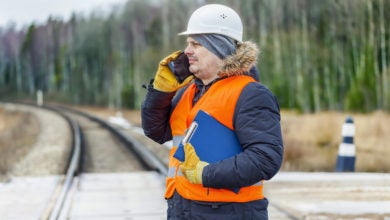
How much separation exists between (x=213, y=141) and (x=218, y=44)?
1.41 ft

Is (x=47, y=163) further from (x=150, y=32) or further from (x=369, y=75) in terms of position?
(x=150, y=32)

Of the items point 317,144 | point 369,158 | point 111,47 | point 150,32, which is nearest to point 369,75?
point 317,144

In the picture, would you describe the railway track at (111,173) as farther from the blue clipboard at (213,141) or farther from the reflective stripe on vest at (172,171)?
the blue clipboard at (213,141)

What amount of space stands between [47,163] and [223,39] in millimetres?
10130

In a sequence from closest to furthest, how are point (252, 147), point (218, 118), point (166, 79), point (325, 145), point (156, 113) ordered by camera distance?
1. point (252, 147)
2. point (218, 118)
3. point (166, 79)
4. point (156, 113)
5. point (325, 145)

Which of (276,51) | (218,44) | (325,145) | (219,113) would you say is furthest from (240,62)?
(276,51)

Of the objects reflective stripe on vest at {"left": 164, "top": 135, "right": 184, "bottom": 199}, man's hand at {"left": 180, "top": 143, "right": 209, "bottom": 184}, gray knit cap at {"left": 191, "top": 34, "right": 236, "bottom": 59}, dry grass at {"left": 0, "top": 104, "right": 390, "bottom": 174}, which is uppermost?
gray knit cap at {"left": 191, "top": 34, "right": 236, "bottom": 59}

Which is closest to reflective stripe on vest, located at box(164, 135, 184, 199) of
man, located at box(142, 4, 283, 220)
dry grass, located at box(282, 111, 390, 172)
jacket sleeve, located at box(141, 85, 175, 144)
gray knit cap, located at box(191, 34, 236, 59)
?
man, located at box(142, 4, 283, 220)

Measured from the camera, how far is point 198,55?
9.15 feet

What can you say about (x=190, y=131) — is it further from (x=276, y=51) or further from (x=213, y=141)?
(x=276, y=51)

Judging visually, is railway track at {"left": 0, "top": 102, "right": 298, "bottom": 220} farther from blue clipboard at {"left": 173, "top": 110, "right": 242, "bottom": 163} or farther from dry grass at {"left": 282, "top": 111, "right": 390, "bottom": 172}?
blue clipboard at {"left": 173, "top": 110, "right": 242, "bottom": 163}

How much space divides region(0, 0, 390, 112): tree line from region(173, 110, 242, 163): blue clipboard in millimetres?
28299

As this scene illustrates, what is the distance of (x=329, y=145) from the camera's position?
49.4ft

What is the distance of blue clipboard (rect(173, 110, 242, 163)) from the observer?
264 centimetres
